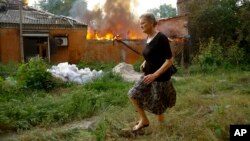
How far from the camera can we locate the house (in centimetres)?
1736

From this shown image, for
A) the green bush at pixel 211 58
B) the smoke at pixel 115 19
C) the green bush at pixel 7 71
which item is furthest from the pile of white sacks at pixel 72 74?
the smoke at pixel 115 19

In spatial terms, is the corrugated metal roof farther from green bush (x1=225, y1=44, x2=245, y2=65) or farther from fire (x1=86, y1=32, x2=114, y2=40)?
green bush (x1=225, y1=44, x2=245, y2=65)

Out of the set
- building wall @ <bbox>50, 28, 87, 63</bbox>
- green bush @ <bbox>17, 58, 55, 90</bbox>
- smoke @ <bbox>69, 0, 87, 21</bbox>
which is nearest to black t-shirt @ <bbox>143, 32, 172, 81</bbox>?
green bush @ <bbox>17, 58, 55, 90</bbox>

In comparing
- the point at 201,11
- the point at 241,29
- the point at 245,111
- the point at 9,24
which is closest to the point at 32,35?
the point at 9,24

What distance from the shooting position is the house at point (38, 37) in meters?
17.4

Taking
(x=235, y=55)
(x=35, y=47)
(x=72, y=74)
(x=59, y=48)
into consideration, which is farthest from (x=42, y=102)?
(x=59, y=48)

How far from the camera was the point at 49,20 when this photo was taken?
61.9 ft

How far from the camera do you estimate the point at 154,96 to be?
16.4 feet

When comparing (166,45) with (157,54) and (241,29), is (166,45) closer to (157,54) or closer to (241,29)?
(157,54)

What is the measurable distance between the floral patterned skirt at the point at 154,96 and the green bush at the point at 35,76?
5503 mm

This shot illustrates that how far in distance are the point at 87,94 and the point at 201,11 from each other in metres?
11.4

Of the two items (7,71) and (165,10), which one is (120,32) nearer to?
(7,71)

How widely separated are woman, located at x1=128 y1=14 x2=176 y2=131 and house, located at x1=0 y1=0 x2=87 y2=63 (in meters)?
13.4

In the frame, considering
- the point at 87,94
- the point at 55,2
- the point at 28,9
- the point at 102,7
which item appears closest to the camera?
the point at 87,94
